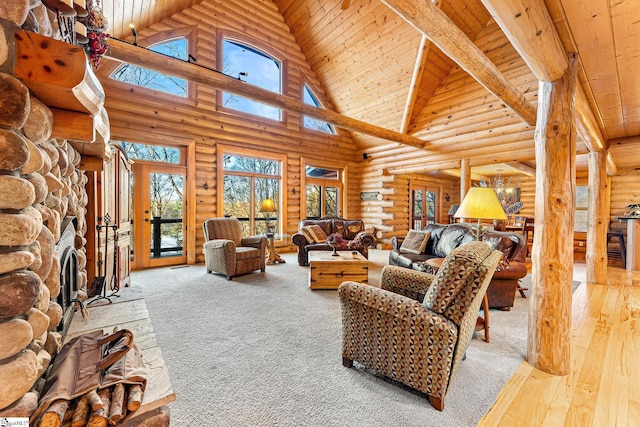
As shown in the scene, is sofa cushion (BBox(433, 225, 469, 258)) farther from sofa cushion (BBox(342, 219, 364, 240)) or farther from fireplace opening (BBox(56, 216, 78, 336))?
fireplace opening (BBox(56, 216, 78, 336))

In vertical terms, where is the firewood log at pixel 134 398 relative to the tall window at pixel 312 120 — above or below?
below

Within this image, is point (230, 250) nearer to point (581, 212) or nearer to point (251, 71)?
point (251, 71)

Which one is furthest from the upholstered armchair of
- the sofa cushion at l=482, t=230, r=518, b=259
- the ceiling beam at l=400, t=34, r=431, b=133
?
the ceiling beam at l=400, t=34, r=431, b=133

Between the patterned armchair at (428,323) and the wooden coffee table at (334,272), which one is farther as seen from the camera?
the wooden coffee table at (334,272)

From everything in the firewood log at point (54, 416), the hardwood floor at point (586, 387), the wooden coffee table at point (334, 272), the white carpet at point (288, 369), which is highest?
the firewood log at point (54, 416)

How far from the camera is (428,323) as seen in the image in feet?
5.01

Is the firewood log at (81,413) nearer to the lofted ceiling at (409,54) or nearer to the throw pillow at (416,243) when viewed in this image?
the lofted ceiling at (409,54)

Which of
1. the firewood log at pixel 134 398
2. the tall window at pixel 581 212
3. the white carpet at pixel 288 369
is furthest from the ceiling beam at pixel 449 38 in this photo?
the tall window at pixel 581 212

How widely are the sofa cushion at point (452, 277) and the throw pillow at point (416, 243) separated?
296cm

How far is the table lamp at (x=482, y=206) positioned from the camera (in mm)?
2518

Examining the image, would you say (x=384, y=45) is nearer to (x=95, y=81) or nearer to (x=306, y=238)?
(x=306, y=238)

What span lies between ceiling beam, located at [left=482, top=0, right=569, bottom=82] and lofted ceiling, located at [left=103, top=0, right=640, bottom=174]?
0.13m

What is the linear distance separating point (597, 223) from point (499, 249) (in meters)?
2.70

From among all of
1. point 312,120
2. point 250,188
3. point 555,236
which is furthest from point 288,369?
point 312,120
